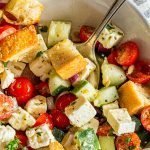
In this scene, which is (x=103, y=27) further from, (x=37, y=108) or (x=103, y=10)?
(x=37, y=108)

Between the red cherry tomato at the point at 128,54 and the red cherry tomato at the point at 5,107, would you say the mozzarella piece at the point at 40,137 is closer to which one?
the red cherry tomato at the point at 5,107

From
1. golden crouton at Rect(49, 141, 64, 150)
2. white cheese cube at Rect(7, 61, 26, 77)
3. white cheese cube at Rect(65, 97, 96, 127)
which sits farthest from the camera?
white cheese cube at Rect(7, 61, 26, 77)

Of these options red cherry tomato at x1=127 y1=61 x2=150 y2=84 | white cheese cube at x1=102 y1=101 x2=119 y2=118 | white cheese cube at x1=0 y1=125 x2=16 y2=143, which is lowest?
white cheese cube at x1=0 y1=125 x2=16 y2=143

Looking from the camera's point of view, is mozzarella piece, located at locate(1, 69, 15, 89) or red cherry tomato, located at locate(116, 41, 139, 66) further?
red cherry tomato, located at locate(116, 41, 139, 66)

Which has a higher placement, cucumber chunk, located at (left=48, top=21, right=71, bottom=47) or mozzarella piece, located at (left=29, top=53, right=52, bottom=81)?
cucumber chunk, located at (left=48, top=21, right=71, bottom=47)

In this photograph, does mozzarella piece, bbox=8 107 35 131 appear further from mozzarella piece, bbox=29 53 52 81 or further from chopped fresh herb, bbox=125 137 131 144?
chopped fresh herb, bbox=125 137 131 144

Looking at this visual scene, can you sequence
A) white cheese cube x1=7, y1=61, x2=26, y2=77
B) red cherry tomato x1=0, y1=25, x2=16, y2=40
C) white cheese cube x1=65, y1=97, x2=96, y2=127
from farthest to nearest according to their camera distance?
white cheese cube x1=7, y1=61, x2=26, y2=77 < red cherry tomato x1=0, y1=25, x2=16, y2=40 < white cheese cube x1=65, y1=97, x2=96, y2=127

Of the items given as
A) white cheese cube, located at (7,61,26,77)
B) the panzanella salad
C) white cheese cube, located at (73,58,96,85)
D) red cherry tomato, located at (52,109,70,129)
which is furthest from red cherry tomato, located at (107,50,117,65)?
white cheese cube, located at (7,61,26,77)

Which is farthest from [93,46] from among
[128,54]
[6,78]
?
[6,78]
